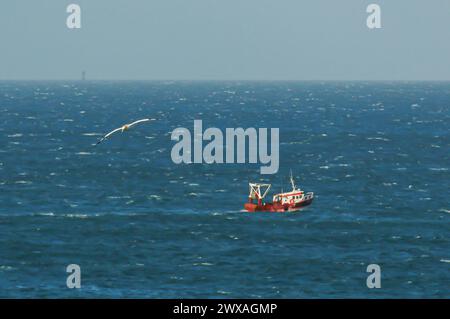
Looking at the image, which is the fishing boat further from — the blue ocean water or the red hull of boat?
the blue ocean water

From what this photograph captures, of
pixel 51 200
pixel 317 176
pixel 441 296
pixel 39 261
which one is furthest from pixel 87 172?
pixel 441 296

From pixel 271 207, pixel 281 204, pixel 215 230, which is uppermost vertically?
pixel 281 204

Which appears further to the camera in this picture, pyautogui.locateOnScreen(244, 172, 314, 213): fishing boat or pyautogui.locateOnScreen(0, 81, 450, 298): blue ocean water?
pyautogui.locateOnScreen(244, 172, 314, 213): fishing boat
